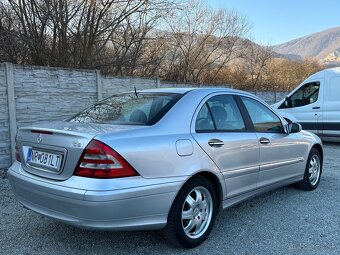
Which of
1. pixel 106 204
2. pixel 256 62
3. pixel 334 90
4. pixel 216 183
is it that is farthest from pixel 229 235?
pixel 256 62

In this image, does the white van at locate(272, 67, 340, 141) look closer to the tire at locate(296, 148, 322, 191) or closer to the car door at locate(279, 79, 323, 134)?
the car door at locate(279, 79, 323, 134)

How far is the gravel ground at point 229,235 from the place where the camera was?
348 cm

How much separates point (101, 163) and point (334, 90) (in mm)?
9210

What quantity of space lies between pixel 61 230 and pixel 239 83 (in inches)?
592

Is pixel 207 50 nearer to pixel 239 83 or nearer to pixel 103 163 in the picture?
pixel 239 83

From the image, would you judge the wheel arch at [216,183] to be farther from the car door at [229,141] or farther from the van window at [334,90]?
the van window at [334,90]

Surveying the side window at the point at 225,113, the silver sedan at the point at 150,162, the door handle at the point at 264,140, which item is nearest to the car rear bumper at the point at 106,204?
the silver sedan at the point at 150,162

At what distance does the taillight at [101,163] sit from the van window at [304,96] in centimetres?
925

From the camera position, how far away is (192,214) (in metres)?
3.53

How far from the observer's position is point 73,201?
2.93 m

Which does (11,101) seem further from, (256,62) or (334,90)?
(256,62)

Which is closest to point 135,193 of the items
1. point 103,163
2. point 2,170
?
point 103,163

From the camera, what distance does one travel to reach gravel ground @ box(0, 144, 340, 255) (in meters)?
3.48

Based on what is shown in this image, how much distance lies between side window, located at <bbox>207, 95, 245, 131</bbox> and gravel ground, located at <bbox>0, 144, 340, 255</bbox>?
1.11 m
